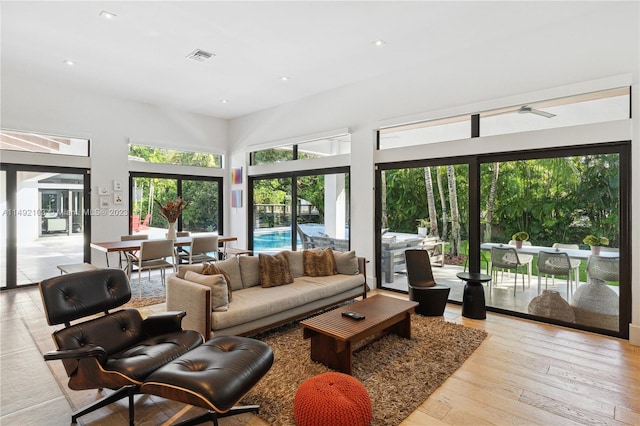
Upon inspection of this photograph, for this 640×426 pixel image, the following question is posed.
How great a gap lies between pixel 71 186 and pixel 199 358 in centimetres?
543

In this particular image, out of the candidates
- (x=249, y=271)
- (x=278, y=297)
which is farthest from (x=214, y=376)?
(x=249, y=271)

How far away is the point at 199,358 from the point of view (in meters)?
2.09

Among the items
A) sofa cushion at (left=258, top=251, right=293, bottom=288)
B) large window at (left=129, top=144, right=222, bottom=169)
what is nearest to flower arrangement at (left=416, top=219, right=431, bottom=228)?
sofa cushion at (left=258, top=251, right=293, bottom=288)

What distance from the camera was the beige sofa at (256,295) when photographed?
300 centimetres

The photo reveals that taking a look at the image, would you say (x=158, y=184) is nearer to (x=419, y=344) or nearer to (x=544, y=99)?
(x=419, y=344)

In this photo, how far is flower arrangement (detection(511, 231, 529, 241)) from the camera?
4199 mm

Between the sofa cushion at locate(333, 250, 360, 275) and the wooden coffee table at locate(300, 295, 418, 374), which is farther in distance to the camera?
the sofa cushion at locate(333, 250, 360, 275)

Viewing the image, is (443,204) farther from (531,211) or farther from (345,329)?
(345,329)

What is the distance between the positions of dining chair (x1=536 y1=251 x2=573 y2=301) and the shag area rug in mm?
1248

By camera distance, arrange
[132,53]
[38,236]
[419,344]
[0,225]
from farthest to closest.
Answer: [38,236], [0,225], [132,53], [419,344]

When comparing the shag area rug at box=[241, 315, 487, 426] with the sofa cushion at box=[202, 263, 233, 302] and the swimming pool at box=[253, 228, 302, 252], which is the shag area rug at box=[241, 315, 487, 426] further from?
the swimming pool at box=[253, 228, 302, 252]

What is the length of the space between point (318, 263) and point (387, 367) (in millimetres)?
1947

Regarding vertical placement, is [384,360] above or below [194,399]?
below

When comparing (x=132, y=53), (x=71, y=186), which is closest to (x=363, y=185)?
(x=132, y=53)
